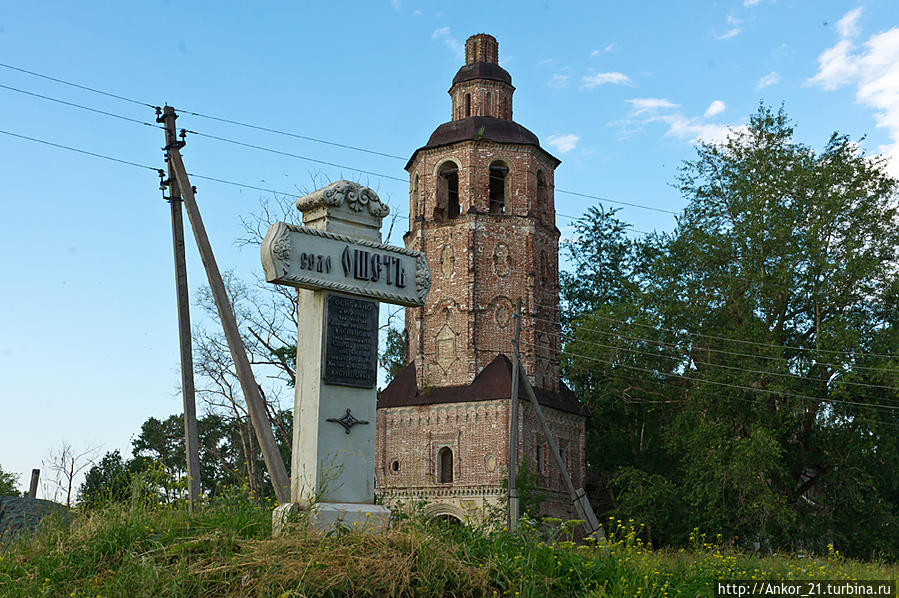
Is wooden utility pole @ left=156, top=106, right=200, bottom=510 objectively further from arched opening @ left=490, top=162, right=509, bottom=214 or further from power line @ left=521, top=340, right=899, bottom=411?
arched opening @ left=490, top=162, right=509, bottom=214

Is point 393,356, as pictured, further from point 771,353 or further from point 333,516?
point 333,516

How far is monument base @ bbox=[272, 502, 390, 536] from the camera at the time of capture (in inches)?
318

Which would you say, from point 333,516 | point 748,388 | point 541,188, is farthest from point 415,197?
point 333,516

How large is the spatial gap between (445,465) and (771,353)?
1053cm

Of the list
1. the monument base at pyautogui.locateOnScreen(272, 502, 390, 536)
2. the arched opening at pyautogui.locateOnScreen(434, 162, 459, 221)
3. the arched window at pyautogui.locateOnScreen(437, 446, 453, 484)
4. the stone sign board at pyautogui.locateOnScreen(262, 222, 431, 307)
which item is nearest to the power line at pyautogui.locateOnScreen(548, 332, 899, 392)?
the arched window at pyautogui.locateOnScreen(437, 446, 453, 484)

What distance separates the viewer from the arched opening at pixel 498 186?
A: 110 feet

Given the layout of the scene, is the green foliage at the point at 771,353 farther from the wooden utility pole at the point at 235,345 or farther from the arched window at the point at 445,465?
the wooden utility pole at the point at 235,345

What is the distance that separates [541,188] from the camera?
3406cm

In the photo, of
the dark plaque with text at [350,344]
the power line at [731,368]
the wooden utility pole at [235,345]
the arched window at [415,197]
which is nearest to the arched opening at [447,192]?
the arched window at [415,197]

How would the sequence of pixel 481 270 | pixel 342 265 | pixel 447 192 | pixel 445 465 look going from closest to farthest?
pixel 342 265 < pixel 445 465 < pixel 481 270 < pixel 447 192

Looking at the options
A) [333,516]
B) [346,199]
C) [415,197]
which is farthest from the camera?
[415,197]

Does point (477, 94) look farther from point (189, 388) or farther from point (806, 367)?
point (189, 388)

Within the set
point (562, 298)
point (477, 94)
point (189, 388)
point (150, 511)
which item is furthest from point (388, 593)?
point (562, 298)

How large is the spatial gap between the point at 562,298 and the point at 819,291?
12.6m
